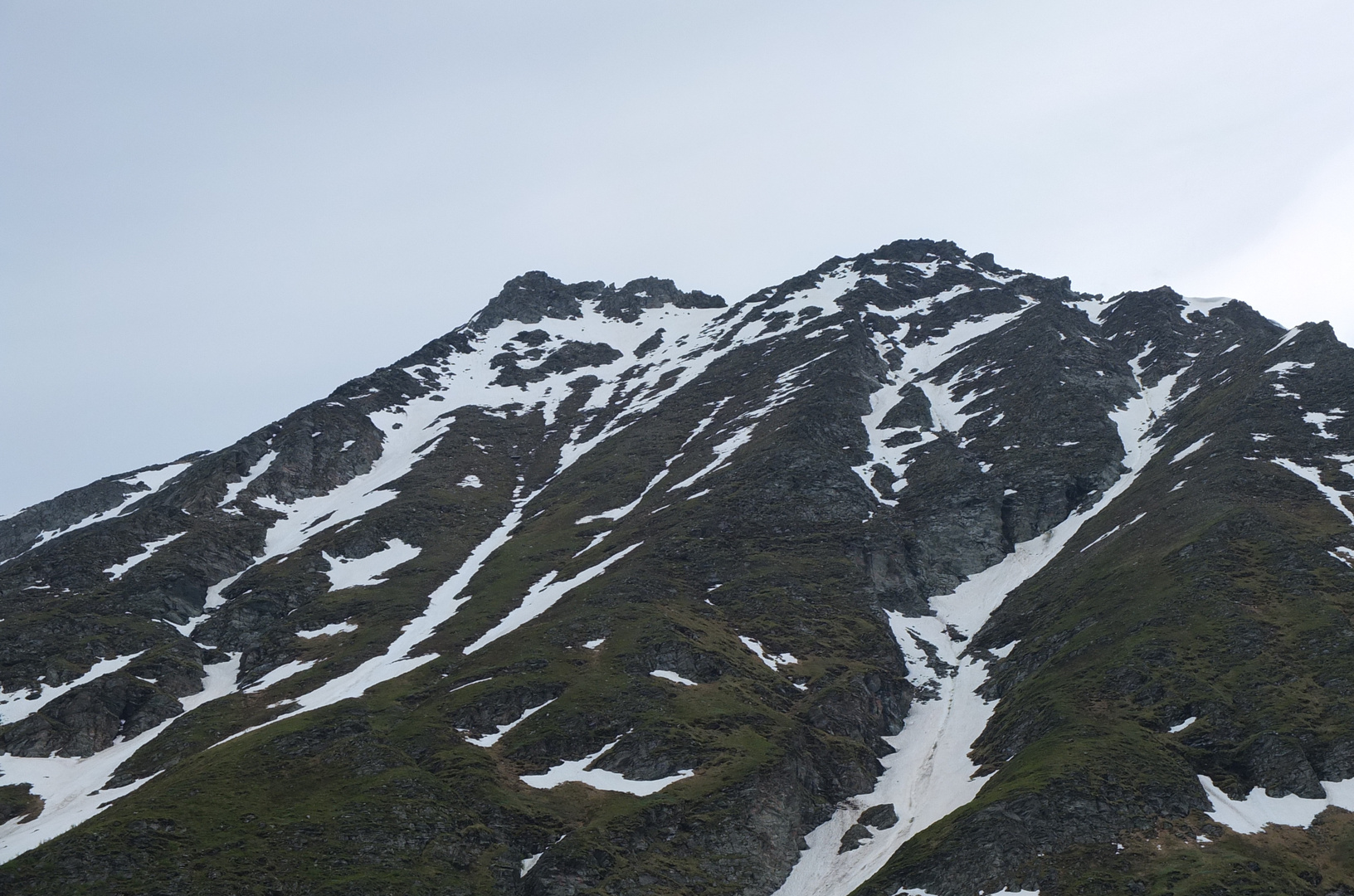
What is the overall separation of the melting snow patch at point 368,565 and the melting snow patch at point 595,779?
2275 inches

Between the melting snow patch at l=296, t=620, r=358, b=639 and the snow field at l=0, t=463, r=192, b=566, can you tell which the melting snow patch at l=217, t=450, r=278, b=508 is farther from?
the melting snow patch at l=296, t=620, r=358, b=639

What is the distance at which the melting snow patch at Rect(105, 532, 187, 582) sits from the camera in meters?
123

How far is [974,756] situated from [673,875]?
26.8 meters

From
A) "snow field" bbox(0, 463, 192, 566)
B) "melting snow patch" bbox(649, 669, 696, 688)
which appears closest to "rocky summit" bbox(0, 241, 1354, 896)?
"melting snow patch" bbox(649, 669, 696, 688)

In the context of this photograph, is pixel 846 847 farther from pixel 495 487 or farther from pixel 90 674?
pixel 495 487

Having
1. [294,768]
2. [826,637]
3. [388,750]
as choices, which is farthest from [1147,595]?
[294,768]

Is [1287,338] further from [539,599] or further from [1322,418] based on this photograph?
[539,599]

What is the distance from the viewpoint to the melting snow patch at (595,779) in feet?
221

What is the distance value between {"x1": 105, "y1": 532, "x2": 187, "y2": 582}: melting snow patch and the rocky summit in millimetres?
1673

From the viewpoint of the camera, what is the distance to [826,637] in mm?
93188

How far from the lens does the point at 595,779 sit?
6881 centimetres

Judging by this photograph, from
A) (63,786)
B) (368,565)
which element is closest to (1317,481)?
(368,565)

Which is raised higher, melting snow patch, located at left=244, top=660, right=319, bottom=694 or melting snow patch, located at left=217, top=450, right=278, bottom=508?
melting snow patch, located at left=217, top=450, right=278, bottom=508

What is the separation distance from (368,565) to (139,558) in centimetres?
3092
